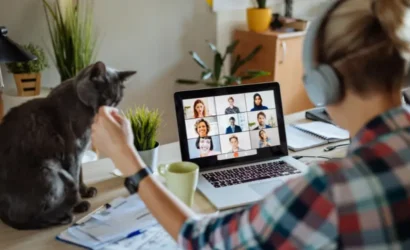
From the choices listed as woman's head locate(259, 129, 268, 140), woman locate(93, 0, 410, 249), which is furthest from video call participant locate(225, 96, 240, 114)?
woman locate(93, 0, 410, 249)

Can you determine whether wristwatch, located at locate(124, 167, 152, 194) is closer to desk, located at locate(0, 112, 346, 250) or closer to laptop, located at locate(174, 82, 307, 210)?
desk, located at locate(0, 112, 346, 250)

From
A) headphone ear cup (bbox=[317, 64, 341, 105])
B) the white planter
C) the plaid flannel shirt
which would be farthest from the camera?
the white planter

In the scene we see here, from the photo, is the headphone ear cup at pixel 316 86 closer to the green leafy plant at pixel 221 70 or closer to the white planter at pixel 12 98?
the white planter at pixel 12 98

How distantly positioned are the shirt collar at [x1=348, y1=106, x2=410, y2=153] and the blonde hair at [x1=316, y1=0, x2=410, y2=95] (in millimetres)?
38

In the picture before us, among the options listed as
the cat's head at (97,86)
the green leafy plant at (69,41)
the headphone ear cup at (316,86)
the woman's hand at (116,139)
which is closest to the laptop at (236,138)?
the cat's head at (97,86)

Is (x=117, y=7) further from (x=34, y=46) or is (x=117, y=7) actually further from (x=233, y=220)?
(x=233, y=220)

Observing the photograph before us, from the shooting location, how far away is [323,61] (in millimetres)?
761

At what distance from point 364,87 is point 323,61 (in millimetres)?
78

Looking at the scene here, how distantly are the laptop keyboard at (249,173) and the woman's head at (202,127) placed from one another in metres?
0.13

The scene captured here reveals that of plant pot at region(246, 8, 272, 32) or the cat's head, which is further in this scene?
plant pot at region(246, 8, 272, 32)

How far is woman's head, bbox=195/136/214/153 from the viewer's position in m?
1.46

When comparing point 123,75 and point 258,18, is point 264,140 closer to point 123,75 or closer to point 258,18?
point 123,75

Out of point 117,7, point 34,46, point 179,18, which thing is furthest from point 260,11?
point 34,46

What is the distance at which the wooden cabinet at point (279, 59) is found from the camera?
337 cm
